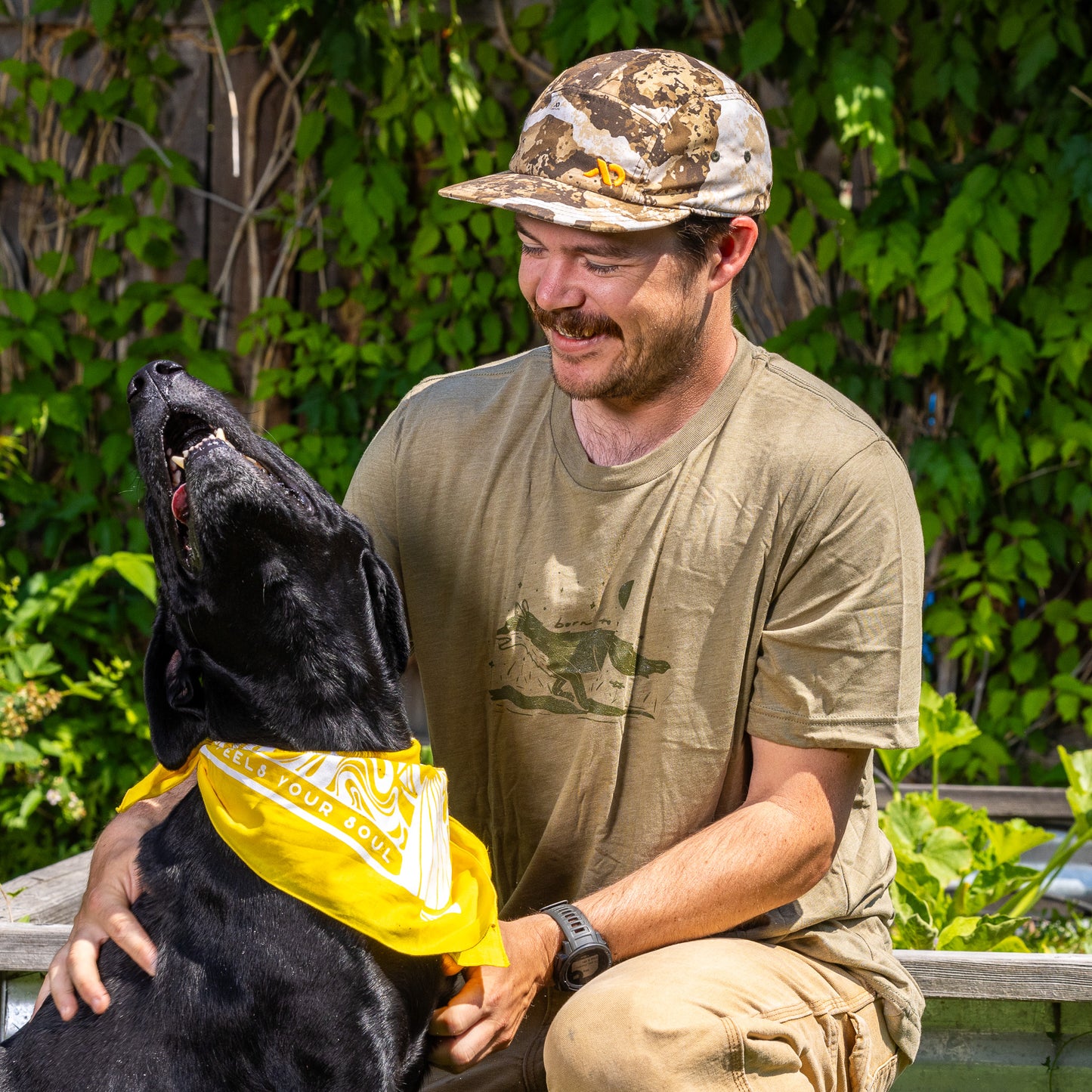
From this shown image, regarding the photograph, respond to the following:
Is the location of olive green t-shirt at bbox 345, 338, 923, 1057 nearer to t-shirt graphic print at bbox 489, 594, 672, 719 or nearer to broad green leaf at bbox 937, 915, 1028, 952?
t-shirt graphic print at bbox 489, 594, 672, 719

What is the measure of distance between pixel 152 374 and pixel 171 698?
478 mm

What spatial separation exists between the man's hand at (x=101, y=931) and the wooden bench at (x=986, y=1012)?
535 mm

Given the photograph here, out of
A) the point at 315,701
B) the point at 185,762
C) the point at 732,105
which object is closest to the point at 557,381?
the point at 732,105

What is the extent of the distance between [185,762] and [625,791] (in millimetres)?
679

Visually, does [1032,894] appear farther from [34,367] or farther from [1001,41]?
[34,367]

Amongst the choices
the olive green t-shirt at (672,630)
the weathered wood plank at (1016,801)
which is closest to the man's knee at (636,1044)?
the olive green t-shirt at (672,630)

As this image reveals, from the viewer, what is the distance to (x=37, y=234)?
13.8ft

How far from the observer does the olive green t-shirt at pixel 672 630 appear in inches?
76.5

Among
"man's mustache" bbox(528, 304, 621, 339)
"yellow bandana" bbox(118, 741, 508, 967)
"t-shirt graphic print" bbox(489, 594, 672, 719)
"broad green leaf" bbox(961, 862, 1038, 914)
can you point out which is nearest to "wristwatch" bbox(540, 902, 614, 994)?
"yellow bandana" bbox(118, 741, 508, 967)

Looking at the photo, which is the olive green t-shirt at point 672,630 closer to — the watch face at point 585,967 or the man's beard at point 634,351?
the man's beard at point 634,351

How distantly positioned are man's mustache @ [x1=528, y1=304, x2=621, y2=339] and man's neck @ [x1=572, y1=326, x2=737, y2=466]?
122mm

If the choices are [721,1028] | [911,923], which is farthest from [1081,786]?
[721,1028]

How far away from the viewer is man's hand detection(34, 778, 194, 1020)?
1.64m

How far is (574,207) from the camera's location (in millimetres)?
1946
